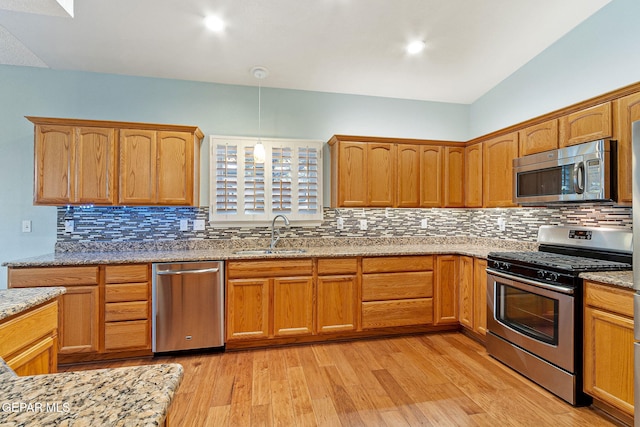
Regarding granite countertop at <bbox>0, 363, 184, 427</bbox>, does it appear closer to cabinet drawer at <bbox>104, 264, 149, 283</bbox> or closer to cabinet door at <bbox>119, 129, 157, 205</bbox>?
cabinet drawer at <bbox>104, 264, 149, 283</bbox>

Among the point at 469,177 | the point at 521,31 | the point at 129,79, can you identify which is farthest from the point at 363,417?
the point at 129,79

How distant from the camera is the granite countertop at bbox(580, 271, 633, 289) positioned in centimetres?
179

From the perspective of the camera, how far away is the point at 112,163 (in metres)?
2.85

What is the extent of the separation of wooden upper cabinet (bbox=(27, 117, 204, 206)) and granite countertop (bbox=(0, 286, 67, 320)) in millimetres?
1563

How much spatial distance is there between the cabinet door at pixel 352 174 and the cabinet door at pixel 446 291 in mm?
1065

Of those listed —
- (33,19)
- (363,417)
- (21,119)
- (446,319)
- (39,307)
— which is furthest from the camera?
(446,319)

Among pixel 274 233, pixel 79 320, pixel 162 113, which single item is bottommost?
pixel 79 320

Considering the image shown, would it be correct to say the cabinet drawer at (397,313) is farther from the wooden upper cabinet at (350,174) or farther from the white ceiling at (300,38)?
the white ceiling at (300,38)

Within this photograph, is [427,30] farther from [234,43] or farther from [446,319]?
[446,319]

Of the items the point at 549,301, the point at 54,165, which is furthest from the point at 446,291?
the point at 54,165

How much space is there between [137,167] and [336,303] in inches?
91.7

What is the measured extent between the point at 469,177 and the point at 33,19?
4.35m

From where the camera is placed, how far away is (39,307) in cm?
140

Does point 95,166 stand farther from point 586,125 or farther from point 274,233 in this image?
point 586,125
